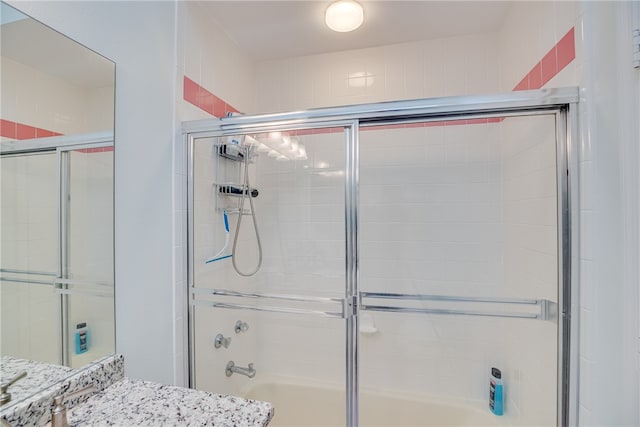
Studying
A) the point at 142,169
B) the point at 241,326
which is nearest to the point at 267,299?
the point at 241,326

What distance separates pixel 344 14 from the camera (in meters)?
1.45

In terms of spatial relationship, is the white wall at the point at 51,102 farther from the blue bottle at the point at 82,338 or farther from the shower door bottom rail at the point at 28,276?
the blue bottle at the point at 82,338

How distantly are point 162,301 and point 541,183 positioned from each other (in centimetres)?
173

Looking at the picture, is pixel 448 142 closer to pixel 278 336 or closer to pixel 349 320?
pixel 349 320

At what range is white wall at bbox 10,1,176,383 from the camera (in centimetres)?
109

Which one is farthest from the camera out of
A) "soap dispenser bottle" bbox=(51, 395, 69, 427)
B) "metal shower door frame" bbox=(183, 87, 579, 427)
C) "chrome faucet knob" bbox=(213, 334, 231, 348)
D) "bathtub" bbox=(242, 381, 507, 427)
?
"bathtub" bbox=(242, 381, 507, 427)

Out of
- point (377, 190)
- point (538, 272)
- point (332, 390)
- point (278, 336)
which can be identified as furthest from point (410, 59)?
point (332, 390)

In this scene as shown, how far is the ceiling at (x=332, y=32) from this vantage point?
1.52 m

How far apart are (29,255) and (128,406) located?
0.52 meters

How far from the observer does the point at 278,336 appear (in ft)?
5.82

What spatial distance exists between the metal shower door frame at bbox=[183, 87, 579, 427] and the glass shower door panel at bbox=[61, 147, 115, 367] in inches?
13.6

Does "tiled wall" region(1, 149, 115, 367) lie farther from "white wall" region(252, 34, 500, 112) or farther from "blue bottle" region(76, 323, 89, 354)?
"white wall" region(252, 34, 500, 112)

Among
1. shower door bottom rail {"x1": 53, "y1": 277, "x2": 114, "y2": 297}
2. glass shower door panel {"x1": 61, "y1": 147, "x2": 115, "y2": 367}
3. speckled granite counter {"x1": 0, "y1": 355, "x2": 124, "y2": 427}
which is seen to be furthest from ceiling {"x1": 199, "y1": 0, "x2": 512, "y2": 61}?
speckled granite counter {"x1": 0, "y1": 355, "x2": 124, "y2": 427}

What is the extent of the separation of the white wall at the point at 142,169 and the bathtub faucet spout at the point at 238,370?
367mm
